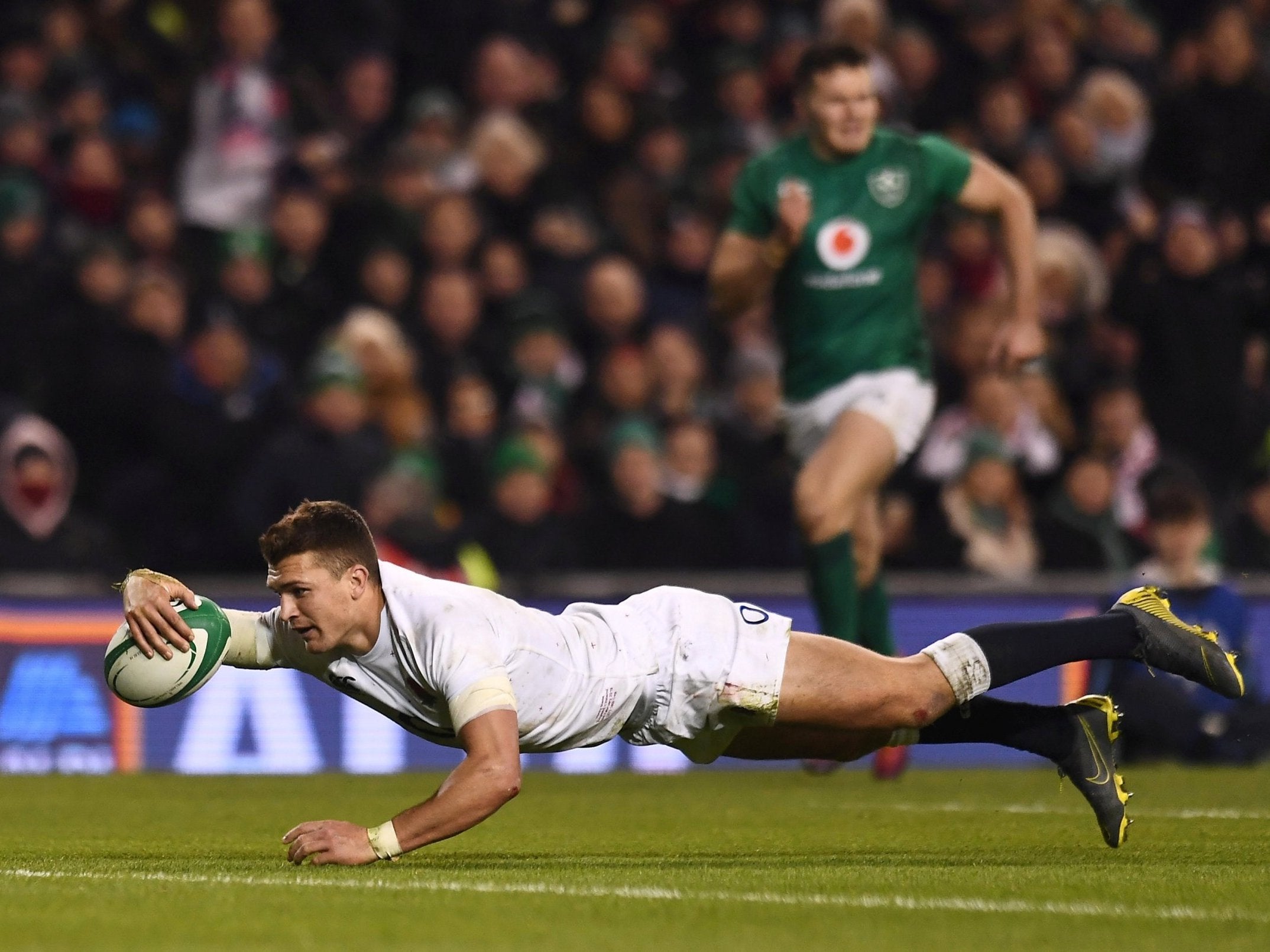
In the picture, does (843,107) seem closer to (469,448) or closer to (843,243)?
(843,243)

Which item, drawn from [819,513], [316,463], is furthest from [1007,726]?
[316,463]

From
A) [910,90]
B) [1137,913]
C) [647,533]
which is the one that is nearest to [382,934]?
[1137,913]

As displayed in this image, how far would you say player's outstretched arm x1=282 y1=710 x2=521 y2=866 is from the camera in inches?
214

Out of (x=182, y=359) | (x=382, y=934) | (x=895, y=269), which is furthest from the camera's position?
(x=182, y=359)

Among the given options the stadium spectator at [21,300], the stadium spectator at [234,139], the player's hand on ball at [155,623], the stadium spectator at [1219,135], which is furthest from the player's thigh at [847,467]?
the stadium spectator at [1219,135]

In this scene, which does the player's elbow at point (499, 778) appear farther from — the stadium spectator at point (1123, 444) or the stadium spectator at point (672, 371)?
the stadium spectator at point (1123, 444)

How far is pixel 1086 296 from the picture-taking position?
13.7 metres

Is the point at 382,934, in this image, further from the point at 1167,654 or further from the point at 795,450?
the point at 795,450

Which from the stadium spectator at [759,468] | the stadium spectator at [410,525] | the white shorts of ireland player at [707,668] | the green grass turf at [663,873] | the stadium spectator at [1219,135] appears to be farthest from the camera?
the stadium spectator at [1219,135]

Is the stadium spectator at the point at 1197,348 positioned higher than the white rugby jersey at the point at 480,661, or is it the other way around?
the stadium spectator at the point at 1197,348

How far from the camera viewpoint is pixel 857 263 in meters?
9.05

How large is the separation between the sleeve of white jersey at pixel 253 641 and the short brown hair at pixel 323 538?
40cm

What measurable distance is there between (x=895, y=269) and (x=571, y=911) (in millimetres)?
4657

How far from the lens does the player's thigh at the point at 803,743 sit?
6.38 metres
